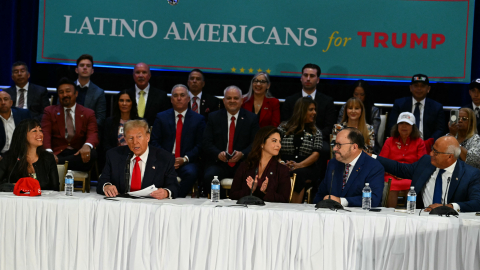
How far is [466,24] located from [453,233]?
13.4 ft

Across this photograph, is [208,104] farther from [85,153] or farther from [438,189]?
[438,189]

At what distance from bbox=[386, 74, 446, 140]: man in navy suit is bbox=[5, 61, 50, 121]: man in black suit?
3989mm

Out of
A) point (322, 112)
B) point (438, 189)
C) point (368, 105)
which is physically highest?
point (368, 105)

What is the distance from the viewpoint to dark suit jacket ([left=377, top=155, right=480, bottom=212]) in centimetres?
362

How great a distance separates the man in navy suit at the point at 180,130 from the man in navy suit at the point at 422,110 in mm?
2188

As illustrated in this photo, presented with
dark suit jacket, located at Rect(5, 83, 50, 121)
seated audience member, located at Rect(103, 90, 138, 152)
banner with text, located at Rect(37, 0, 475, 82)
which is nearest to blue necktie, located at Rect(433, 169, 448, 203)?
banner with text, located at Rect(37, 0, 475, 82)

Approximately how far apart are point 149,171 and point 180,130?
1676 millimetres

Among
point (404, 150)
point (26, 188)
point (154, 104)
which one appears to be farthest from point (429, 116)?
point (26, 188)

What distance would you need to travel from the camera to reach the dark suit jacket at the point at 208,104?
6125mm

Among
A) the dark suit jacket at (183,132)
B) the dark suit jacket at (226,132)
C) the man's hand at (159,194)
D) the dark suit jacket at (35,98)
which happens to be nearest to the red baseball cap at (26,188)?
the man's hand at (159,194)

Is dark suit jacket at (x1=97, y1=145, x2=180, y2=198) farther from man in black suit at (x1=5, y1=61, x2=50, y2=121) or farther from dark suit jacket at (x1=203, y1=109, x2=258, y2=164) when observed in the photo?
man in black suit at (x1=5, y1=61, x2=50, y2=121)

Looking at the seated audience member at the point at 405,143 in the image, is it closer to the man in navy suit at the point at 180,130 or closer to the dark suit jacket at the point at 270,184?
the dark suit jacket at the point at 270,184

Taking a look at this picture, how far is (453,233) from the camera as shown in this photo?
3.02 m

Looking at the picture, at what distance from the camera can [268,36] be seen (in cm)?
645
